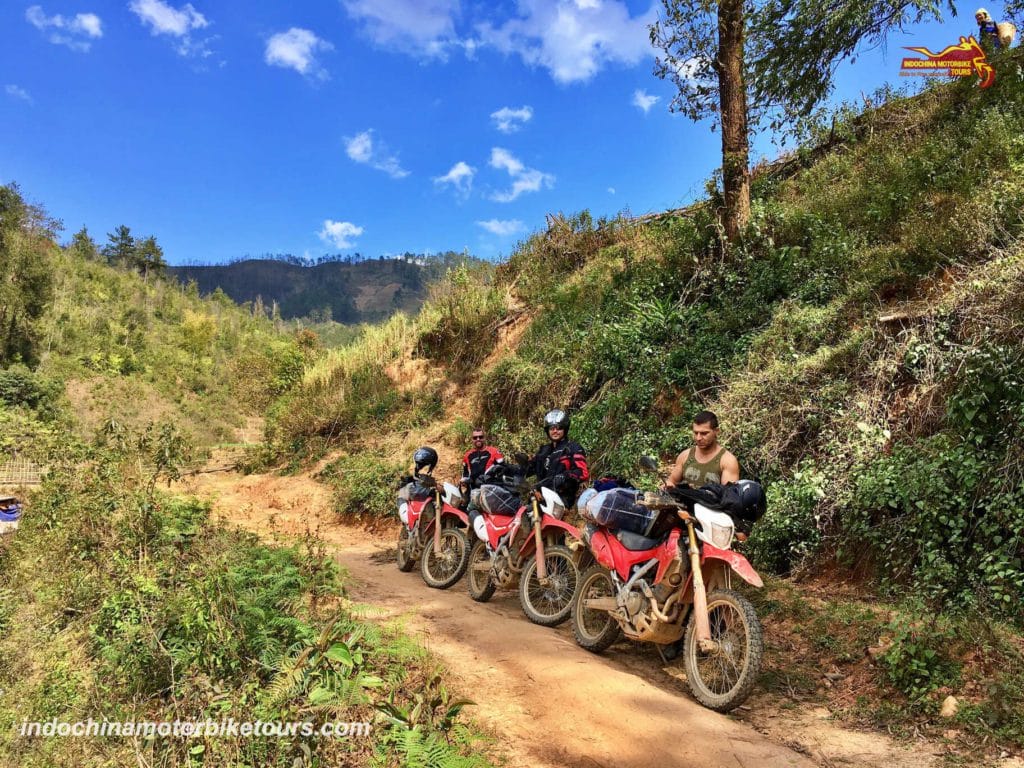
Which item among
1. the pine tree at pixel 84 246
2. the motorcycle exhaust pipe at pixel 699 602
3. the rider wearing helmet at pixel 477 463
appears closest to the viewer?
the motorcycle exhaust pipe at pixel 699 602

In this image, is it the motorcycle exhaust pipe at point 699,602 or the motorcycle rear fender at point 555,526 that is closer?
the motorcycle exhaust pipe at point 699,602

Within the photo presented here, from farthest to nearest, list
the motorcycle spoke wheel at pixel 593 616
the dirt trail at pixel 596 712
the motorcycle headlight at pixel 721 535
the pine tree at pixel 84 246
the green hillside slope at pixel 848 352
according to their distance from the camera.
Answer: the pine tree at pixel 84 246
the green hillside slope at pixel 848 352
the motorcycle spoke wheel at pixel 593 616
the motorcycle headlight at pixel 721 535
the dirt trail at pixel 596 712

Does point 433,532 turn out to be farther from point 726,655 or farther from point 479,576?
point 726,655

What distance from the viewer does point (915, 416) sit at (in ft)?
18.2

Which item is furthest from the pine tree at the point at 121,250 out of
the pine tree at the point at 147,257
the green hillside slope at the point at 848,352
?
the green hillside slope at the point at 848,352

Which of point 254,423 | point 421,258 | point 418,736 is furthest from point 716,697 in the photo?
point 421,258

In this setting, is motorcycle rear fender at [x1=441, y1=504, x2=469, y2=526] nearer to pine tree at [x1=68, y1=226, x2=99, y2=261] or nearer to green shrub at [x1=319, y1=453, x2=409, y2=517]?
green shrub at [x1=319, y1=453, x2=409, y2=517]

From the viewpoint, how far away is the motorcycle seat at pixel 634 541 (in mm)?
4363

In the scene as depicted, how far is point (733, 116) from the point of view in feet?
30.8

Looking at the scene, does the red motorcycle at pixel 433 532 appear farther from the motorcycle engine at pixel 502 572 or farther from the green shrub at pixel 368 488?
the green shrub at pixel 368 488

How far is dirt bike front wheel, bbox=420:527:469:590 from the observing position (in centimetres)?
675

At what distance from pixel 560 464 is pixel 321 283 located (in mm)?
189622

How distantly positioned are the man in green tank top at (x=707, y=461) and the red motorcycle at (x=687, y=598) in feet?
Answer: 1.75

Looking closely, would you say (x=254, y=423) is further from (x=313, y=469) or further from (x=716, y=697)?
(x=716, y=697)
